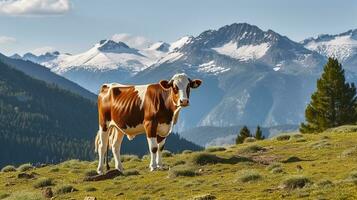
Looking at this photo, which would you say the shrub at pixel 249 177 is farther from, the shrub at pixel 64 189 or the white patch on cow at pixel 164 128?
the shrub at pixel 64 189

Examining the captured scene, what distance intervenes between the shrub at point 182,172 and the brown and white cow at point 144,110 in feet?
4.00

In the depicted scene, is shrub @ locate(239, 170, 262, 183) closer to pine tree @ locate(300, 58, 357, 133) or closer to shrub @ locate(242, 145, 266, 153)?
shrub @ locate(242, 145, 266, 153)

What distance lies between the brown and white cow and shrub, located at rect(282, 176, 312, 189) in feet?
18.5

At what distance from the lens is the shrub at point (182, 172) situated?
79.6 feet

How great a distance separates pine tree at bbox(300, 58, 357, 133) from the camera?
265 ft

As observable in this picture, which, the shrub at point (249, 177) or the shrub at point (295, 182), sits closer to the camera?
the shrub at point (295, 182)

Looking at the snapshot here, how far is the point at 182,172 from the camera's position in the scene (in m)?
24.6

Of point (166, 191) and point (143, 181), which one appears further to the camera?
point (143, 181)

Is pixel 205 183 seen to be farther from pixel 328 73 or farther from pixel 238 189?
pixel 328 73

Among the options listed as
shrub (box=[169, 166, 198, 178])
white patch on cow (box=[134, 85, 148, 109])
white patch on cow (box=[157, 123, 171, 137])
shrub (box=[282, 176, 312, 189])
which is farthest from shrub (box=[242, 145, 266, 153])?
shrub (box=[282, 176, 312, 189])

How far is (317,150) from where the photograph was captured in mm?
30797

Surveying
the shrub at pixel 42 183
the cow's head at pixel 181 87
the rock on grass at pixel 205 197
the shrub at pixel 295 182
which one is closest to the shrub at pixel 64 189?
the shrub at pixel 42 183

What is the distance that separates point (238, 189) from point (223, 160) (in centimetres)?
844

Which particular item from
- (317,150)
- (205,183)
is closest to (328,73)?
(317,150)
